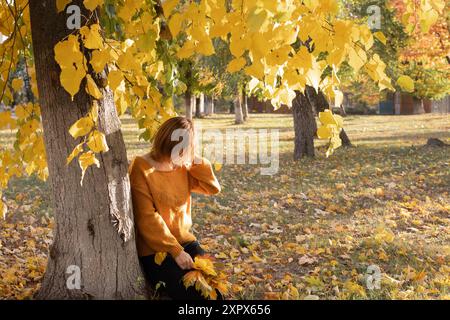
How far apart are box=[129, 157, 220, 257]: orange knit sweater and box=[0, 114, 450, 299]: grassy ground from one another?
423mm

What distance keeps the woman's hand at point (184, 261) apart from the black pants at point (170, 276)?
0.02 m

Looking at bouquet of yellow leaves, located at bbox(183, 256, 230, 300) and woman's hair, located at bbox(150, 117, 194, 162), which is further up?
woman's hair, located at bbox(150, 117, 194, 162)

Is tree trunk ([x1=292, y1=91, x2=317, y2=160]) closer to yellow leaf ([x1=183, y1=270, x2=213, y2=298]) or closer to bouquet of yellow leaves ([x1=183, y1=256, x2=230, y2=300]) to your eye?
bouquet of yellow leaves ([x1=183, y1=256, x2=230, y2=300])

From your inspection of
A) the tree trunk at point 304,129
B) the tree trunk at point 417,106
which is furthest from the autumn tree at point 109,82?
the tree trunk at point 417,106

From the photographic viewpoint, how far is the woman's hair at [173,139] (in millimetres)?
3500

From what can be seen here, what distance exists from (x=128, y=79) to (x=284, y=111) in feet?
120

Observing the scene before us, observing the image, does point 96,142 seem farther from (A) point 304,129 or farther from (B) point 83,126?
A: (A) point 304,129

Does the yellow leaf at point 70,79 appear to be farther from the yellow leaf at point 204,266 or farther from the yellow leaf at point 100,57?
the yellow leaf at point 204,266

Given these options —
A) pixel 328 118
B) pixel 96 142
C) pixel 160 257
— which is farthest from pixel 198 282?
pixel 328 118

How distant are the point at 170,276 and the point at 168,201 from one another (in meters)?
0.50

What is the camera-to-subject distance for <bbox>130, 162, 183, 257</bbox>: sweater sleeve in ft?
11.3

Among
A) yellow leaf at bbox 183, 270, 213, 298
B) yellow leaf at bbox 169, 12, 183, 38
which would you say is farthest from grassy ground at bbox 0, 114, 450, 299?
yellow leaf at bbox 169, 12, 183, 38
